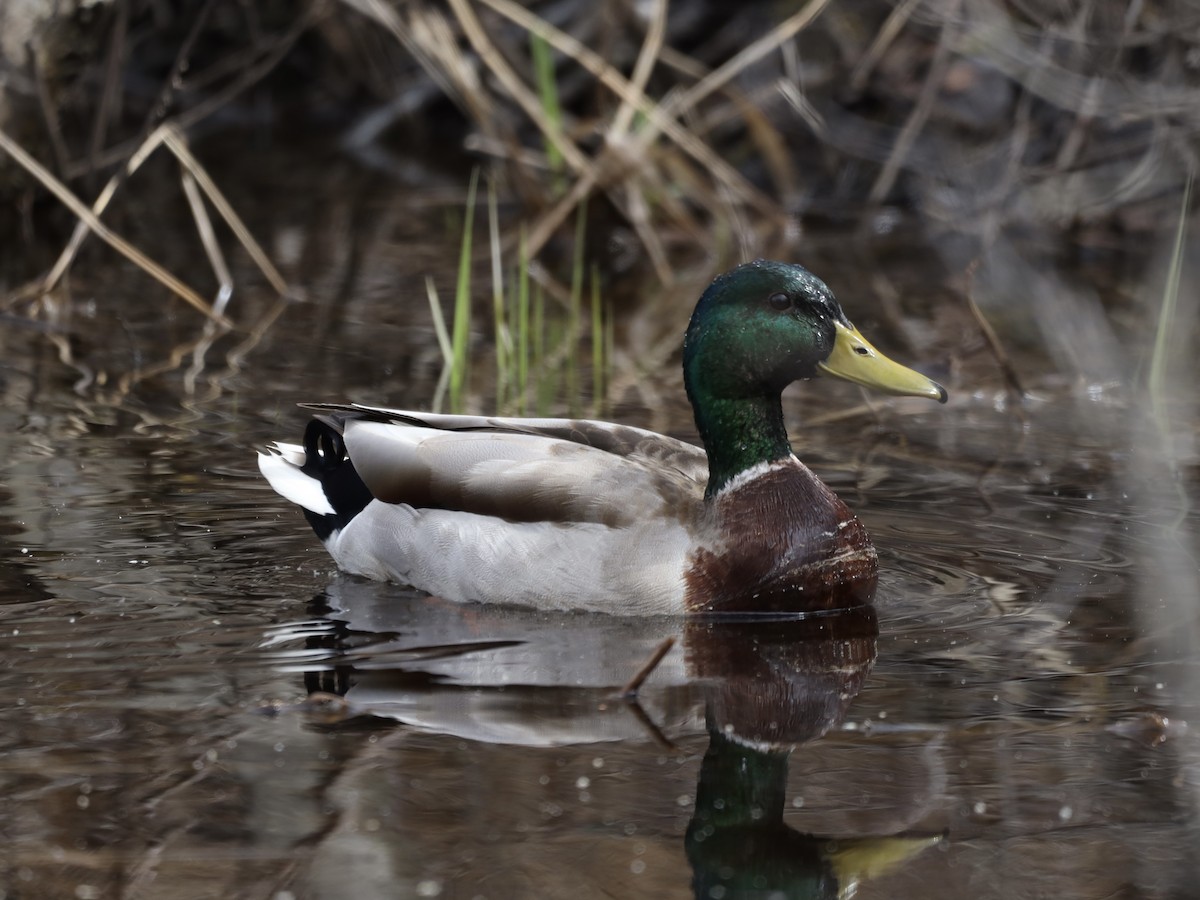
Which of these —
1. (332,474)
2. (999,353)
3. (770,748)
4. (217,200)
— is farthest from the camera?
(217,200)

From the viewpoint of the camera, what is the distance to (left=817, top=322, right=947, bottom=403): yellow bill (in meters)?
5.70

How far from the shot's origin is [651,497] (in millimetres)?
5520

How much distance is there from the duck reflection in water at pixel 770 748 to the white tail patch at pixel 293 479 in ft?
4.25

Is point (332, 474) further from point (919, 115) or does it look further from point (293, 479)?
point (919, 115)

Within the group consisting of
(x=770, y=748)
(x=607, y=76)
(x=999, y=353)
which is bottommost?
(x=770, y=748)

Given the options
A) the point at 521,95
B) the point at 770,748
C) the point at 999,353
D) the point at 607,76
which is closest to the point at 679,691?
the point at 770,748

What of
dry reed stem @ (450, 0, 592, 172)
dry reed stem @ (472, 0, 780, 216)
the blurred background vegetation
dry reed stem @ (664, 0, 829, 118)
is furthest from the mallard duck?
dry reed stem @ (450, 0, 592, 172)

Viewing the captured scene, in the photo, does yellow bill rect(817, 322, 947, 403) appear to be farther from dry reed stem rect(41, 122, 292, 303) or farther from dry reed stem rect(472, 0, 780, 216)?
dry reed stem rect(472, 0, 780, 216)

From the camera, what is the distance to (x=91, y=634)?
5.11m

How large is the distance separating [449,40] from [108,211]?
2567 millimetres

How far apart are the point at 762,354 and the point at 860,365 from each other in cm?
29

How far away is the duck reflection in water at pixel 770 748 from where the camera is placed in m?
3.74

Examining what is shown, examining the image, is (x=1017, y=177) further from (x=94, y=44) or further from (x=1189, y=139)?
(x=94, y=44)

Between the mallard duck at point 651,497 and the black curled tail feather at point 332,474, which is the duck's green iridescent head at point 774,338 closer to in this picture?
the mallard duck at point 651,497
